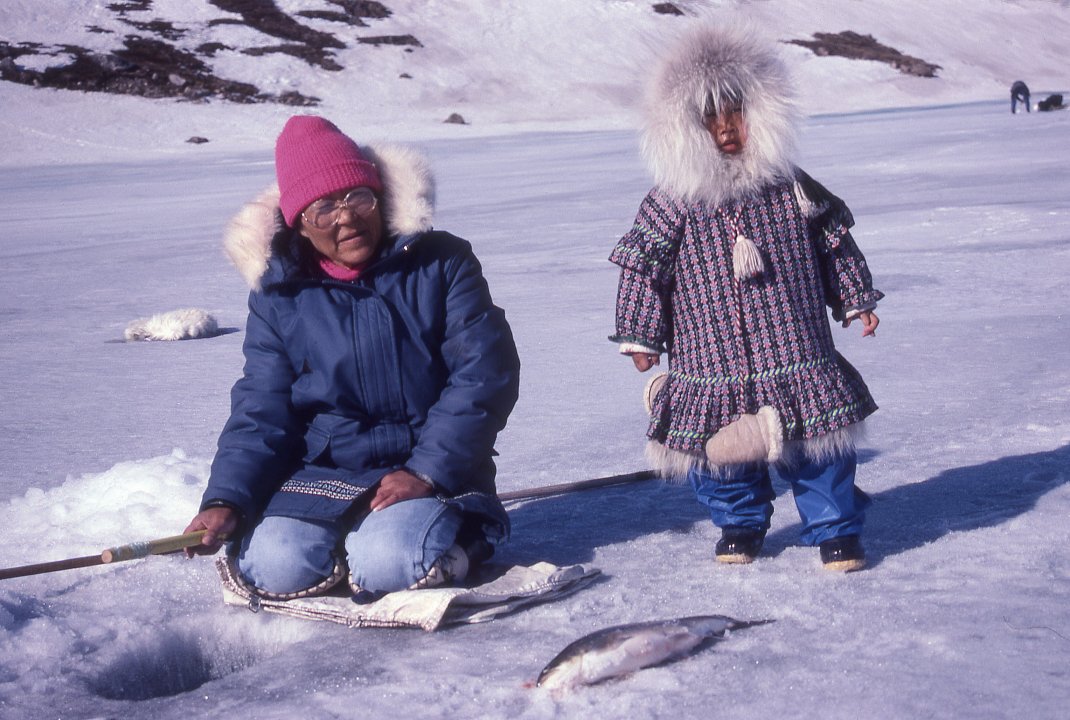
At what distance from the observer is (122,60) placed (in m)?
37.9

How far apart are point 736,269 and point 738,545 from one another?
0.57m

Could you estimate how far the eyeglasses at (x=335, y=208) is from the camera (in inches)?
103

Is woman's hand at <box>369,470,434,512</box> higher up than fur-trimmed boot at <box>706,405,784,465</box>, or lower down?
lower down

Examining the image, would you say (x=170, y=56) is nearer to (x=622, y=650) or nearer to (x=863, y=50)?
(x=863, y=50)

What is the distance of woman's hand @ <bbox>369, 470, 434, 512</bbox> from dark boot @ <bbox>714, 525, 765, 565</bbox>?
612 mm

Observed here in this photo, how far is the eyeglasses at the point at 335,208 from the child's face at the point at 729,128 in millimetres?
714

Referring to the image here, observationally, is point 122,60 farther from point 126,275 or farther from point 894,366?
point 894,366

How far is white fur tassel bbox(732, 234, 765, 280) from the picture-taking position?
2547 mm

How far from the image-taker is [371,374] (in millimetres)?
2629

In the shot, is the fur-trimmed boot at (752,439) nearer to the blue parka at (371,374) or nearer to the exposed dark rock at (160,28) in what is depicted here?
the blue parka at (371,374)

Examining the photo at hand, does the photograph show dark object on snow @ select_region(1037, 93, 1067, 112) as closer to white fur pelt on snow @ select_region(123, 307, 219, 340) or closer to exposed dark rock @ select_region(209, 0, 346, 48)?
white fur pelt on snow @ select_region(123, 307, 219, 340)

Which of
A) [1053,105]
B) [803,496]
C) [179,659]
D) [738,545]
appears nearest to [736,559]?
[738,545]

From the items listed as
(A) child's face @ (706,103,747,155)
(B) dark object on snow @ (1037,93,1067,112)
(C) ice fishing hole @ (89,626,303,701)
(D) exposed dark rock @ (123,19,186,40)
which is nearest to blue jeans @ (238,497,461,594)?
(C) ice fishing hole @ (89,626,303,701)

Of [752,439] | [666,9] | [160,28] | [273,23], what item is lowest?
[160,28]
